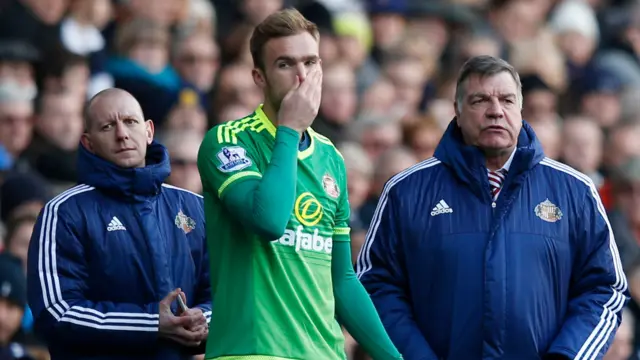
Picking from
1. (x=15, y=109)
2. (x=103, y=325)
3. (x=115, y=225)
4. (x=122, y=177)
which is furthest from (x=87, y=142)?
(x=15, y=109)

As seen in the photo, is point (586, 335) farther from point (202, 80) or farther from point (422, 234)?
point (202, 80)

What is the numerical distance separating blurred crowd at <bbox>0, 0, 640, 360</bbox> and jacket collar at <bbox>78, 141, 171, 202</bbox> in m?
2.83

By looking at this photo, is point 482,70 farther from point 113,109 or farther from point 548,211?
point 113,109

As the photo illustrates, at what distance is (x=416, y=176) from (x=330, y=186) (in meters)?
1.43

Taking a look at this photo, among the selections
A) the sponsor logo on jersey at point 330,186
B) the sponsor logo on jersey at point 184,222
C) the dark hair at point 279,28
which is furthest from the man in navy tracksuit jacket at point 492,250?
the dark hair at point 279,28

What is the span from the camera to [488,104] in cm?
823

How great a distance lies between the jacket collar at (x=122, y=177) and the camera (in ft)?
26.4

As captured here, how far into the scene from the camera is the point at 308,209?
273 inches

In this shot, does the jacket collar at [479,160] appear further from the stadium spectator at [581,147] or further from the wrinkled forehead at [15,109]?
the stadium spectator at [581,147]

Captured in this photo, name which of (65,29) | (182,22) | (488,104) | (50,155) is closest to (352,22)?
(182,22)

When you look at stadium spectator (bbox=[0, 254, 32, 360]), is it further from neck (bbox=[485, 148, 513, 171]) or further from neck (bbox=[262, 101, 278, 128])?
neck (bbox=[262, 101, 278, 128])

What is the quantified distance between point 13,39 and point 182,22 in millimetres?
1679

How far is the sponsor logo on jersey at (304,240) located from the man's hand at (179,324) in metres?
1.06

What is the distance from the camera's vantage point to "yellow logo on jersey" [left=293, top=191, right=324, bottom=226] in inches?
272
